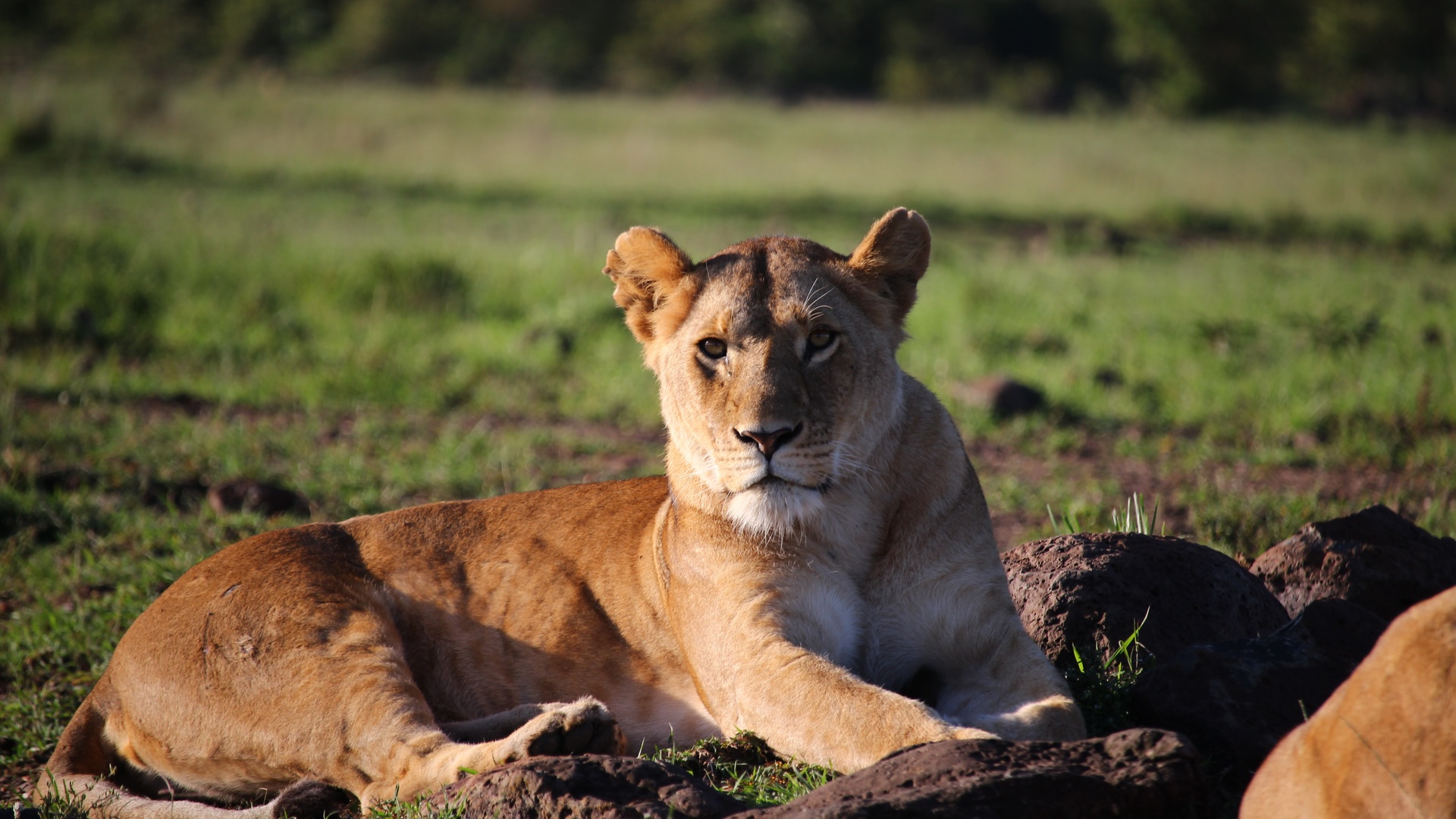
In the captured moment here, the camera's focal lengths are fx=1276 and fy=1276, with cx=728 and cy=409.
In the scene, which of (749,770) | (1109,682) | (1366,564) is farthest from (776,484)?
(1366,564)

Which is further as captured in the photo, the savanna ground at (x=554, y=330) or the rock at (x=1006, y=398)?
the rock at (x=1006, y=398)

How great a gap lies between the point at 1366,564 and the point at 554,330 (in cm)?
629

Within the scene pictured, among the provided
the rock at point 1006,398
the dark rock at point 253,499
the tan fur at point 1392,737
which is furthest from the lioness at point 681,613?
the rock at point 1006,398

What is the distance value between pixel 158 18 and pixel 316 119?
16831mm

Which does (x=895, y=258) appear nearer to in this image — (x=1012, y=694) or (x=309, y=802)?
(x=1012, y=694)

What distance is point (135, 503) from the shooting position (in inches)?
220

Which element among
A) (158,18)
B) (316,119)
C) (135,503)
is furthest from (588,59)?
(135,503)

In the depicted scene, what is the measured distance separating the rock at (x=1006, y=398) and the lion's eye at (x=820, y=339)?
13.8 ft

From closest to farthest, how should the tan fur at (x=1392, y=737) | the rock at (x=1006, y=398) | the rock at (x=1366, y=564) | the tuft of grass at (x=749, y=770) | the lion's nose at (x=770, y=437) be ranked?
the tan fur at (x=1392, y=737), the tuft of grass at (x=749, y=770), the lion's nose at (x=770, y=437), the rock at (x=1366, y=564), the rock at (x=1006, y=398)

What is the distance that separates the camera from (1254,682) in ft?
9.30

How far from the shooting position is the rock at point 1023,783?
2.30m

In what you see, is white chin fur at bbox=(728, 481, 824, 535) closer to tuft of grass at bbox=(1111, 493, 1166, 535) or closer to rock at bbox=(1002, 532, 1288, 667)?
rock at bbox=(1002, 532, 1288, 667)

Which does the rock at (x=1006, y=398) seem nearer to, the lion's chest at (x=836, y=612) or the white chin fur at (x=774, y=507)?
the lion's chest at (x=836, y=612)

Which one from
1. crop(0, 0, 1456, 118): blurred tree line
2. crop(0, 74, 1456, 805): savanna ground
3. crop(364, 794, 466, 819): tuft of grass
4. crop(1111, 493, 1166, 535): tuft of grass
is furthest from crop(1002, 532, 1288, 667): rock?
crop(0, 0, 1456, 118): blurred tree line
